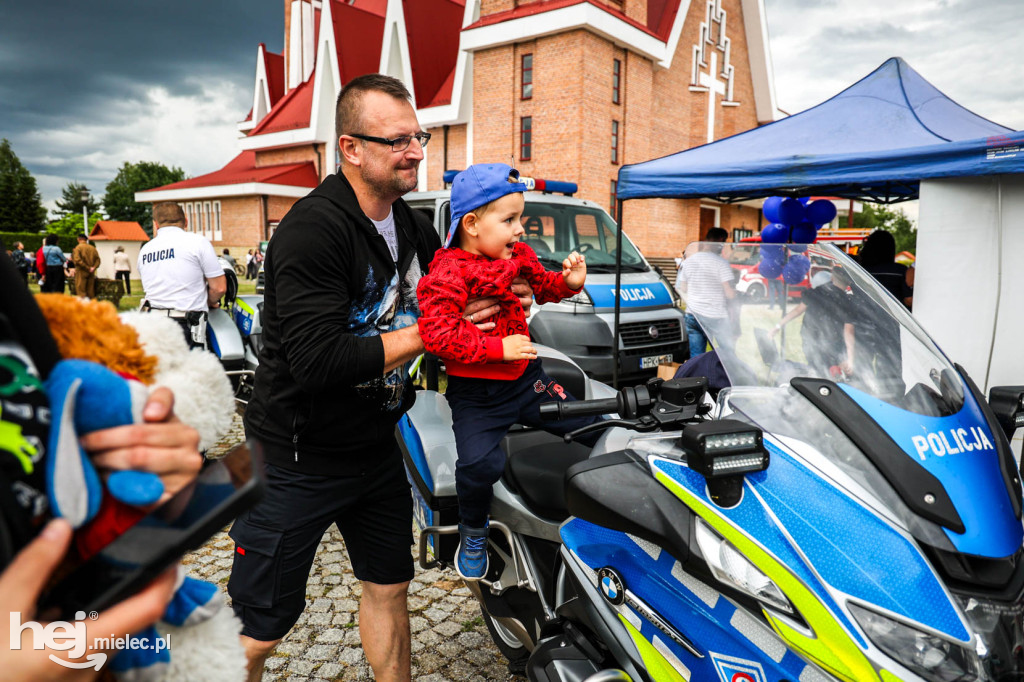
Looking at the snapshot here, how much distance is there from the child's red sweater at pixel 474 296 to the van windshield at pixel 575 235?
15.9ft

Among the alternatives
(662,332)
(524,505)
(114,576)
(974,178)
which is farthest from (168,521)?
(662,332)

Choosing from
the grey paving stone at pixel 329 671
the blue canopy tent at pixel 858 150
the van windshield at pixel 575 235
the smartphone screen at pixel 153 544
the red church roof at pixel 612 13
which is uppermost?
the red church roof at pixel 612 13

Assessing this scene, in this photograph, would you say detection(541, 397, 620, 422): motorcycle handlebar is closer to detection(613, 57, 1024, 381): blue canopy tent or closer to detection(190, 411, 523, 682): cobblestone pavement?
detection(190, 411, 523, 682): cobblestone pavement

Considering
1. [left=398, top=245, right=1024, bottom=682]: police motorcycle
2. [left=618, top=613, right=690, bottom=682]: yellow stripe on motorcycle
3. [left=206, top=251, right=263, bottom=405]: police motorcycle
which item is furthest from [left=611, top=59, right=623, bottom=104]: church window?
[left=618, top=613, right=690, bottom=682]: yellow stripe on motorcycle

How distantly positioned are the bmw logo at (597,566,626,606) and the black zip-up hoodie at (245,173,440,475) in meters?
0.82

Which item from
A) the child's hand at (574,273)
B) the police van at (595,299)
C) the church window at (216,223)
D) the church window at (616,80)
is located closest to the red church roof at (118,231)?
the church window at (216,223)

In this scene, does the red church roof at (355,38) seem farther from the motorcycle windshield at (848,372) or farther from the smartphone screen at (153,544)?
the smartphone screen at (153,544)

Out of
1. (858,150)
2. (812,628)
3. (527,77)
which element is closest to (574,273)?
(812,628)

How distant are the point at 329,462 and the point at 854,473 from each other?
4.68 ft

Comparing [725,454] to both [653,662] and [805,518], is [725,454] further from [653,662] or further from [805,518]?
[653,662]

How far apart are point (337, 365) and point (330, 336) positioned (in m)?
0.08

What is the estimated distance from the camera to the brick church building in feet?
72.3

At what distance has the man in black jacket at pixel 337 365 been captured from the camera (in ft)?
5.95

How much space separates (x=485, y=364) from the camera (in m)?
2.29
